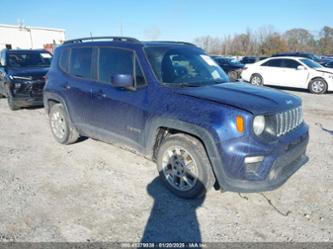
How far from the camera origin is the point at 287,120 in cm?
330

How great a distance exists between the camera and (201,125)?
3.07 metres

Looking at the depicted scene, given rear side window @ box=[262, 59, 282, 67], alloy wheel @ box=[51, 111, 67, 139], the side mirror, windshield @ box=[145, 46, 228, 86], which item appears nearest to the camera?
the side mirror

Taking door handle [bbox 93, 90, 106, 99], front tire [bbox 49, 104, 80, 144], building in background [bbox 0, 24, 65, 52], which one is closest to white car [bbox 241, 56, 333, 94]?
front tire [bbox 49, 104, 80, 144]

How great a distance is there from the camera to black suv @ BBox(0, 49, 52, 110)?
8.12 metres

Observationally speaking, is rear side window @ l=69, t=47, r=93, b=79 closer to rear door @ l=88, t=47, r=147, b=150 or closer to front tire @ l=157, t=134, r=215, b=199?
rear door @ l=88, t=47, r=147, b=150

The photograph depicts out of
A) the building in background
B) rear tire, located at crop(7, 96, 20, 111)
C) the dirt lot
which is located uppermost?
the building in background

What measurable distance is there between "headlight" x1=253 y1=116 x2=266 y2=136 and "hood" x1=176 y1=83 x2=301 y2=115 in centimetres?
7

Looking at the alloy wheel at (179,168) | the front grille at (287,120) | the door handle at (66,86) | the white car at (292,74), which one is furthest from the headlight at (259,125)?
the white car at (292,74)

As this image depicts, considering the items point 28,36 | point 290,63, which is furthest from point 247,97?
point 28,36

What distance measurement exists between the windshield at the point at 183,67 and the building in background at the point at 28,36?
34.8 metres

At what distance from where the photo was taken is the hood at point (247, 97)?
3039 millimetres

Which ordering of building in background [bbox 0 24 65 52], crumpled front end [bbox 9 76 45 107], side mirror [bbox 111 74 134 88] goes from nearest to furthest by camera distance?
side mirror [bbox 111 74 134 88] < crumpled front end [bbox 9 76 45 107] < building in background [bbox 0 24 65 52]

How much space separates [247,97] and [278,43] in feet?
163

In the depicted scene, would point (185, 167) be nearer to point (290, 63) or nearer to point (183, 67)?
point (183, 67)
